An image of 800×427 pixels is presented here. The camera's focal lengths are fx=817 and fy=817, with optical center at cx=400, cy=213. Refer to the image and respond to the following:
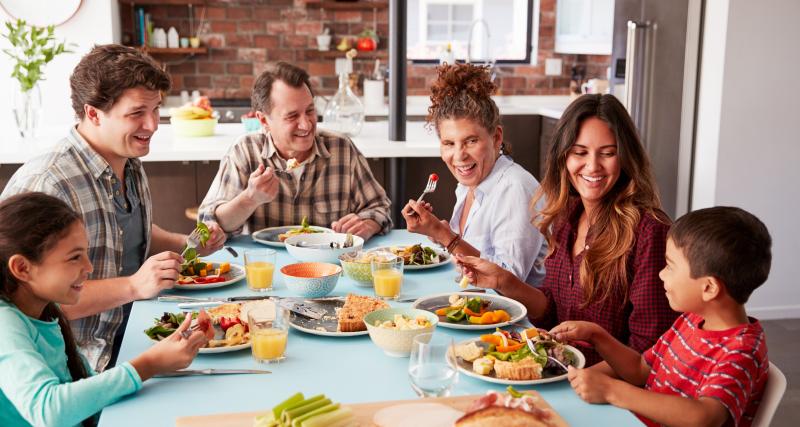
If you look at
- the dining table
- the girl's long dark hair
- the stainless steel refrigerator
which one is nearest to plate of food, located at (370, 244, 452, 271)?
the dining table

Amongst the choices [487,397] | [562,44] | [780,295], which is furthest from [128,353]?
[562,44]

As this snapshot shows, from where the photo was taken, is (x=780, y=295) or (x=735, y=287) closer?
(x=735, y=287)

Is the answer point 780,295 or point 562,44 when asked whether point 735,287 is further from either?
point 562,44

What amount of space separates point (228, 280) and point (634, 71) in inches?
126

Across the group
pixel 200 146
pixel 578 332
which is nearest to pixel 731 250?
pixel 578 332

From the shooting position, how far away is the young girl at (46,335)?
4.84ft

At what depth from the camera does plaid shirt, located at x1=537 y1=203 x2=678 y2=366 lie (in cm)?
200

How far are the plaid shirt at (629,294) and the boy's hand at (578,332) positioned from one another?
24 cm

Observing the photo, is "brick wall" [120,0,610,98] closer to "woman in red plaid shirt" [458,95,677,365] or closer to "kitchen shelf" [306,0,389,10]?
"kitchen shelf" [306,0,389,10]

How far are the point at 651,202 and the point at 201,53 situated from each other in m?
5.67

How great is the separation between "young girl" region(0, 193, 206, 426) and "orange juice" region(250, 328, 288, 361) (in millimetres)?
109

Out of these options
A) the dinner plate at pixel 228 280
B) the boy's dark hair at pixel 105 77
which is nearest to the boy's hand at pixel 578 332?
the dinner plate at pixel 228 280

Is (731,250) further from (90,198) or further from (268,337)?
(90,198)

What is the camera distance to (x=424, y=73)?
742cm
